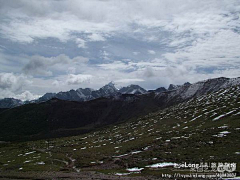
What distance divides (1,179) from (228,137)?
186ft

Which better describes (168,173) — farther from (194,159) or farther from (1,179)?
(1,179)

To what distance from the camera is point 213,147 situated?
49031 millimetres

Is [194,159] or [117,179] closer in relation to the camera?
[117,179]

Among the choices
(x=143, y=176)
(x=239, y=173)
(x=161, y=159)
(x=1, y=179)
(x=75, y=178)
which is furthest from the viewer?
(x=161, y=159)

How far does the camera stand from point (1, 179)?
41094 mm

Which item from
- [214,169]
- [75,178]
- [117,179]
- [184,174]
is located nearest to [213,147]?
[214,169]

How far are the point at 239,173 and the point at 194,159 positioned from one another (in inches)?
528

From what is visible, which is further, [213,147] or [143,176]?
[213,147]

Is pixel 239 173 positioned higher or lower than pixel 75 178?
higher

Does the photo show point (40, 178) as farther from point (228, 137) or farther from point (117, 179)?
point (228, 137)

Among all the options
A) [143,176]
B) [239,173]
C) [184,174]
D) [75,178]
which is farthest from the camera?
[75,178]

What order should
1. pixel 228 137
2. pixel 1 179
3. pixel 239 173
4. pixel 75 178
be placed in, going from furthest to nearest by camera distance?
pixel 228 137, pixel 1 179, pixel 75 178, pixel 239 173

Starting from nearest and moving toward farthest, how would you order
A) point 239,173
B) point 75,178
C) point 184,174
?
point 239,173, point 184,174, point 75,178

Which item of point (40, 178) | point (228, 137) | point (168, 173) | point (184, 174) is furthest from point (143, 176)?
point (228, 137)
